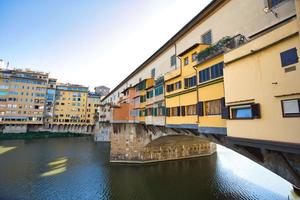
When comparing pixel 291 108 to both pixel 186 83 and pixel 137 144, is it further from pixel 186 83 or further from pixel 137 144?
pixel 137 144

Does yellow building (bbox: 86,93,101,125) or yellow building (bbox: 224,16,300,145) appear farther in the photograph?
yellow building (bbox: 86,93,101,125)

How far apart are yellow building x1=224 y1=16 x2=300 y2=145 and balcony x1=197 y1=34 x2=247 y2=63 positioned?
1.46m

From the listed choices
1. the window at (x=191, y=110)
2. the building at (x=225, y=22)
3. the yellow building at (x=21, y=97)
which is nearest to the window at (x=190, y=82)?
the window at (x=191, y=110)

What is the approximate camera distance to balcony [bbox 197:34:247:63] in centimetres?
1051

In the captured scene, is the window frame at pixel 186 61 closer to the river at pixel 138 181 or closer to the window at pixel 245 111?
the window at pixel 245 111

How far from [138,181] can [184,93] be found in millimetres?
13668

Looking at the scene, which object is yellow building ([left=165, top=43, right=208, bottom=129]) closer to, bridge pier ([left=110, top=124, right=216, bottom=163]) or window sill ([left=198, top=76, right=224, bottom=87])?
window sill ([left=198, top=76, right=224, bottom=87])

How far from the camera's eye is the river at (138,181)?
1798 cm

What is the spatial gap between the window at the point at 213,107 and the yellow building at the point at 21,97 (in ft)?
235

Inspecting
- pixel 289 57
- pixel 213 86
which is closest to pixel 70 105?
pixel 213 86

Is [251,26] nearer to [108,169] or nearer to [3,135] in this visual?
[108,169]

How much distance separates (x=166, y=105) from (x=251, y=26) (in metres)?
10.4

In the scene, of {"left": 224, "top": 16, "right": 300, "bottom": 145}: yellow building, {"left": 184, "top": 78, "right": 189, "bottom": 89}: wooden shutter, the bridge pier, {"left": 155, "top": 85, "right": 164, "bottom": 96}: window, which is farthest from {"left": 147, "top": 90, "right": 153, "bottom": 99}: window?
{"left": 224, "top": 16, "right": 300, "bottom": 145}: yellow building

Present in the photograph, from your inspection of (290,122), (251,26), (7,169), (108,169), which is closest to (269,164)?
(290,122)
